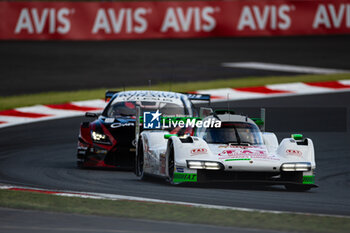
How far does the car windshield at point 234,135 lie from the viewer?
13.1 meters

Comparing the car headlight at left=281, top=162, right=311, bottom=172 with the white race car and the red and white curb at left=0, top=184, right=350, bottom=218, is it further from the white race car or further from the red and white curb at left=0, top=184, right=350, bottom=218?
the red and white curb at left=0, top=184, right=350, bottom=218

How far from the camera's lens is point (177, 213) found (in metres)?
10.3

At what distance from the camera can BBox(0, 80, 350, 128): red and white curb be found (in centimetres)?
2150

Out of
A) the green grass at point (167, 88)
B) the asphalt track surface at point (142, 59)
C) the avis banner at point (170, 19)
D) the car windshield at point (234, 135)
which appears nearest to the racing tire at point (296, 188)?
the car windshield at point (234, 135)

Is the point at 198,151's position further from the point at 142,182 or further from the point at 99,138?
the point at 99,138

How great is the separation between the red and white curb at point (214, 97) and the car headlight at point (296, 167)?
6747 millimetres

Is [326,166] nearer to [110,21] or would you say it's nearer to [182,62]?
[182,62]

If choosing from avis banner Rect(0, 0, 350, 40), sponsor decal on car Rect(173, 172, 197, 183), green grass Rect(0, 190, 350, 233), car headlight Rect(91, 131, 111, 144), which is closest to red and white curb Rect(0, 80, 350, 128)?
car headlight Rect(91, 131, 111, 144)

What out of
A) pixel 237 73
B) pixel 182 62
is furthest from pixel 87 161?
pixel 182 62

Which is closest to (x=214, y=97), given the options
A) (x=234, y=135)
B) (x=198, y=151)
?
(x=234, y=135)

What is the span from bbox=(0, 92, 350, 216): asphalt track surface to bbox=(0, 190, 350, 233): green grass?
0.81 m

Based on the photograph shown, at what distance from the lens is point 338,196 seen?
12.2 metres

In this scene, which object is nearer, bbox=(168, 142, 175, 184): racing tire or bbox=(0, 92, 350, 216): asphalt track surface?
bbox=(0, 92, 350, 216): asphalt track surface

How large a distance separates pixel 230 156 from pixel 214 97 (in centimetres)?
1215
